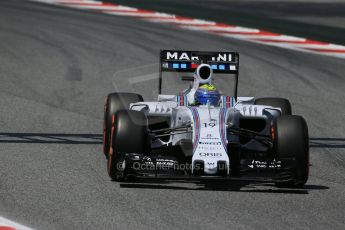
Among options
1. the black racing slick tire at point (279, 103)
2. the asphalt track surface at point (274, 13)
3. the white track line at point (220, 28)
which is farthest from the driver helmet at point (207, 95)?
the asphalt track surface at point (274, 13)

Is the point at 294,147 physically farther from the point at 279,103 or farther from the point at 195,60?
the point at 195,60

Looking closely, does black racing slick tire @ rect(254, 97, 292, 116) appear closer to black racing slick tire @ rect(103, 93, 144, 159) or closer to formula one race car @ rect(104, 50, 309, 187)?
formula one race car @ rect(104, 50, 309, 187)

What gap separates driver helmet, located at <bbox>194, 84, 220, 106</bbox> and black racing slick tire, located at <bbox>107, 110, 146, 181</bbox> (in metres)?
1.31

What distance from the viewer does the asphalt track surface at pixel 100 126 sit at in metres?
10.0

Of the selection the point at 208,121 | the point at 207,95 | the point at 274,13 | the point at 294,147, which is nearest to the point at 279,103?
the point at 207,95

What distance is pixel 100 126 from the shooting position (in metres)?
15.2

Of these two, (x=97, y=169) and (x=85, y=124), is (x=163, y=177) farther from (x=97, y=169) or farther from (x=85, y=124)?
(x=85, y=124)

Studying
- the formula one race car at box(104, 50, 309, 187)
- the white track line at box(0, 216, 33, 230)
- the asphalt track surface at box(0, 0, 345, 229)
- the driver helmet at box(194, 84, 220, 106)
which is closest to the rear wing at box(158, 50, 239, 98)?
the formula one race car at box(104, 50, 309, 187)

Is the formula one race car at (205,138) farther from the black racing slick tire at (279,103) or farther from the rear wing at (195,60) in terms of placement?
the rear wing at (195,60)

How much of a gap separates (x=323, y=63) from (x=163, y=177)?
36.4 feet

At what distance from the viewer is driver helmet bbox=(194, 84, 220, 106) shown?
12.8 metres

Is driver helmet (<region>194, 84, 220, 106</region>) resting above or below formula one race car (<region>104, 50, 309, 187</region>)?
above

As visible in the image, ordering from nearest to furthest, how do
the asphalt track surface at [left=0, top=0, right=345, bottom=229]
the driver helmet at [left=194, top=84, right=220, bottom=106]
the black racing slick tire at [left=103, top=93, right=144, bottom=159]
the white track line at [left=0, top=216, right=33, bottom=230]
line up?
the white track line at [left=0, top=216, right=33, bottom=230], the asphalt track surface at [left=0, top=0, right=345, bottom=229], the driver helmet at [left=194, top=84, right=220, bottom=106], the black racing slick tire at [left=103, top=93, right=144, bottom=159]

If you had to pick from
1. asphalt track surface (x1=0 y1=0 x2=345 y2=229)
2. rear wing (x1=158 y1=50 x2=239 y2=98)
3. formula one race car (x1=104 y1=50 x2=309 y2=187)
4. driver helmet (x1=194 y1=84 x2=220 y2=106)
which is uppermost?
rear wing (x1=158 y1=50 x2=239 y2=98)
